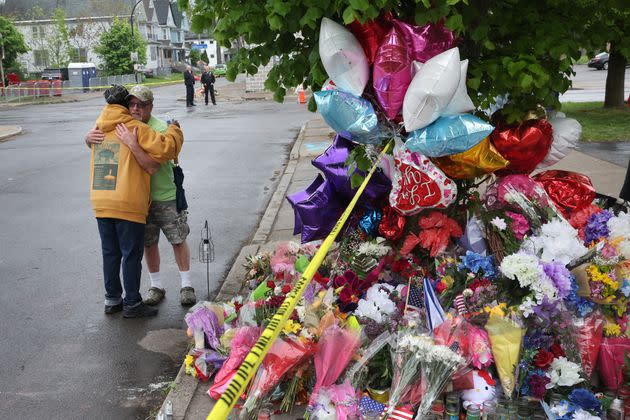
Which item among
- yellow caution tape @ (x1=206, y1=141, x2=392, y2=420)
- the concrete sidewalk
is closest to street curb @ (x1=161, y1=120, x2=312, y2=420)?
the concrete sidewalk

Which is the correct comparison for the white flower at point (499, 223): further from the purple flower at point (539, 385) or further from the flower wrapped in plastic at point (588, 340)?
the purple flower at point (539, 385)

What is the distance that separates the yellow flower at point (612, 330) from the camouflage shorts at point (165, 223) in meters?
3.30

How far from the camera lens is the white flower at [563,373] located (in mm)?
3395

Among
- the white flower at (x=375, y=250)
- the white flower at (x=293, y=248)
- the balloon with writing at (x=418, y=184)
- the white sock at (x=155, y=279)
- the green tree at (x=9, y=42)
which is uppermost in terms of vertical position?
the green tree at (x=9, y=42)

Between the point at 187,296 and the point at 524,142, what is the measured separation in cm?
306

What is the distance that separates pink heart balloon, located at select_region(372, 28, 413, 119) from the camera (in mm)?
3883

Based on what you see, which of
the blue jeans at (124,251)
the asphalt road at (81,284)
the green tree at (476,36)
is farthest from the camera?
the blue jeans at (124,251)

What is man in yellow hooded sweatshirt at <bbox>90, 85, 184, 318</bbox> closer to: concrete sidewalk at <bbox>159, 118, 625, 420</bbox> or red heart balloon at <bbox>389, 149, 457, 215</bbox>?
concrete sidewalk at <bbox>159, 118, 625, 420</bbox>

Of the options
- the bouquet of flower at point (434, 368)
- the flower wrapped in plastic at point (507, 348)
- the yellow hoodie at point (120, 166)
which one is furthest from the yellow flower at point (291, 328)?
the yellow hoodie at point (120, 166)

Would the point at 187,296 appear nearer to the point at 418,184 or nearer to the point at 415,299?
the point at 415,299

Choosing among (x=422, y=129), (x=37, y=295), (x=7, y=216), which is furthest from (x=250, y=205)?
(x=422, y=129)

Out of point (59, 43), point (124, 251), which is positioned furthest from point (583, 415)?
point (59, 43)

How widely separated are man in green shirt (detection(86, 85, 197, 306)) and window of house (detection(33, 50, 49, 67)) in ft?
216

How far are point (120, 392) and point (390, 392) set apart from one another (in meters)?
1.79
